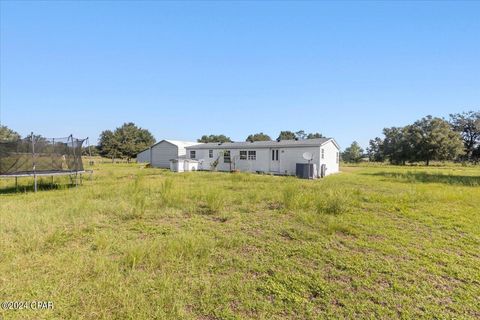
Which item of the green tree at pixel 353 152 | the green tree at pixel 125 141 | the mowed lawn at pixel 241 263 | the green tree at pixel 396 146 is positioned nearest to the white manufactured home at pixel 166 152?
the green tree at pixel 125 141

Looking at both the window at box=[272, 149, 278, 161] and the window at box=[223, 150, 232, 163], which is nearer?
the window at box=[272, 149, 278, 161]

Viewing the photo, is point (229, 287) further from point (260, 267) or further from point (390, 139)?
point (390, 139)

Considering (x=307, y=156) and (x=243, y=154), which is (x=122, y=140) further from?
(x=307, y=156)

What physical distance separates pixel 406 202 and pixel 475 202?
2166 mm

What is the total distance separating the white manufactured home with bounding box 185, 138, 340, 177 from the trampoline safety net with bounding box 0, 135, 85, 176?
12541 millimetres

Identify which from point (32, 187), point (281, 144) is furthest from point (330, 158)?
point (32, 187)

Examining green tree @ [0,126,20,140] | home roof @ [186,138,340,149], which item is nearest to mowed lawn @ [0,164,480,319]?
home roof @ [186,138,340,149]

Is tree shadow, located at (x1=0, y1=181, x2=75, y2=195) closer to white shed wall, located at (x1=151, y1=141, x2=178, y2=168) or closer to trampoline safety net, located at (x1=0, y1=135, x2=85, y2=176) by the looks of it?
trampoline safety net, located at (x1=0, y1=135, x2=85, y2=176)

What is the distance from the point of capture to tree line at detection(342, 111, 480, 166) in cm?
3878

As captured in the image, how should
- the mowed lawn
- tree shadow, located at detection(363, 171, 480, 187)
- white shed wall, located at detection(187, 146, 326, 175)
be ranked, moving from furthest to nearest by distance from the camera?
white shed wall, located at detection(187, 146, 326, 175) → tree shadow, located at detection(363, 171, 480, 187) → the mowed lawn

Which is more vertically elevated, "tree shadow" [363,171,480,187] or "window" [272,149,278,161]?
"window" [272,149,278,161]

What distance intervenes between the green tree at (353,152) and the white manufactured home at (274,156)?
37.9 m

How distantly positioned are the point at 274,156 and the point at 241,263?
670 inches

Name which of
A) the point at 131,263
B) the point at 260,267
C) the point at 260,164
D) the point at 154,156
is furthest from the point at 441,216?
the point at 154,156
